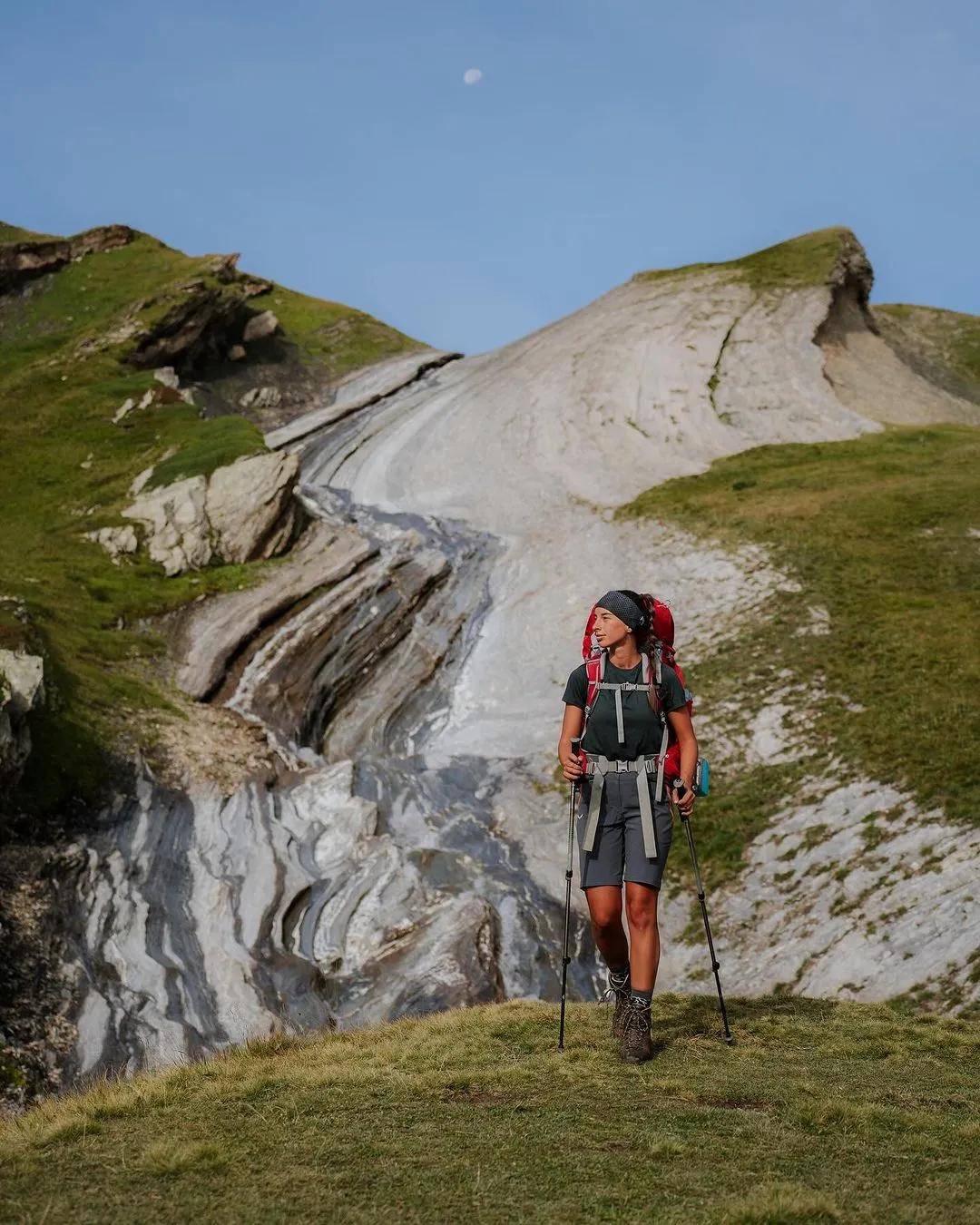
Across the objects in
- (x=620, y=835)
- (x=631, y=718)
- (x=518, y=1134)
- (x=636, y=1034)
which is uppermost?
(x=631, y=718)

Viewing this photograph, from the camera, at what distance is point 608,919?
12.0 meters

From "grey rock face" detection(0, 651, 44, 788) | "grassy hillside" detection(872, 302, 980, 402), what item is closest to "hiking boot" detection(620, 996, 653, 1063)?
"grey rock face" detection(0, 651, 44, 788)

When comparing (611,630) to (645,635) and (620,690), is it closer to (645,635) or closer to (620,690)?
(645,635)

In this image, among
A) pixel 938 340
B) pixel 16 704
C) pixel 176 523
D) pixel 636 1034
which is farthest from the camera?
pixel 938 340

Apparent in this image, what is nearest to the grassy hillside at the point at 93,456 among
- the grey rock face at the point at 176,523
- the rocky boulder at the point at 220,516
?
the grey rock face at the point at 176,523

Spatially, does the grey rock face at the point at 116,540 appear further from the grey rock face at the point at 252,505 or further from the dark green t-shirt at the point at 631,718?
the dark green t-shirt at the point at 631,718

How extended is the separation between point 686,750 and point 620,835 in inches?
43.3

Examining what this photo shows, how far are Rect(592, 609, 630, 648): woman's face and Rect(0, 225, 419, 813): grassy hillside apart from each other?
50.6 ft

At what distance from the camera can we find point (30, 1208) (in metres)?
7.61

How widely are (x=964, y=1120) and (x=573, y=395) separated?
4920 centimetres

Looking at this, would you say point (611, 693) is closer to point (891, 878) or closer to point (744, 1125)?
point (744, 1125)

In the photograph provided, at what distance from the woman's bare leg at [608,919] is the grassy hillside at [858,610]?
39.2 ft

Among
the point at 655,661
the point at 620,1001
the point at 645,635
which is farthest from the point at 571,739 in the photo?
the point at 620,1001

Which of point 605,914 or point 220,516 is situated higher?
point 220,516
